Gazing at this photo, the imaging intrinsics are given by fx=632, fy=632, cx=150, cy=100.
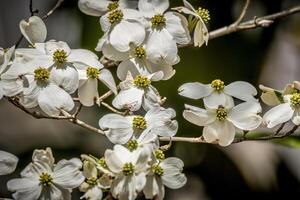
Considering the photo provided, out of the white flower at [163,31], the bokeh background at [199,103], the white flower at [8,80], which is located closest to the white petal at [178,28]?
the white flower at [163,31]

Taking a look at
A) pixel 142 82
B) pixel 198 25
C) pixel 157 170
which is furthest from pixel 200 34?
pixel 157 170

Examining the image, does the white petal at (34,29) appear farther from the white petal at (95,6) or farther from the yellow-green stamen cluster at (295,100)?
the yellow-green stamen cluster at (295,100)

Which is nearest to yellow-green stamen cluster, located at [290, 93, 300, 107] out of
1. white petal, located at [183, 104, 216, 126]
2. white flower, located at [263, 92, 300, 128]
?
white flower, located at [263, 92, 300, 128]

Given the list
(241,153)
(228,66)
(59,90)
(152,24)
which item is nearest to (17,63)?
(59,90)

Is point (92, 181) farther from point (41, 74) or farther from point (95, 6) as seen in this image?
point (95, 6)

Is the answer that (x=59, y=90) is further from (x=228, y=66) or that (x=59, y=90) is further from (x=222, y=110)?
(x=228, y=66)
